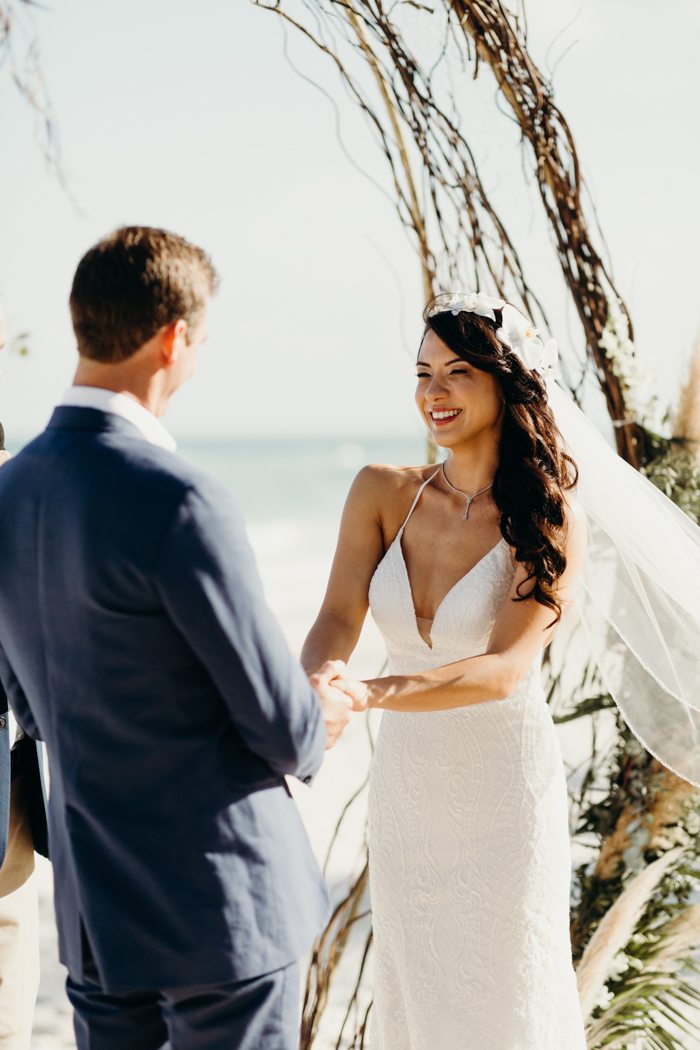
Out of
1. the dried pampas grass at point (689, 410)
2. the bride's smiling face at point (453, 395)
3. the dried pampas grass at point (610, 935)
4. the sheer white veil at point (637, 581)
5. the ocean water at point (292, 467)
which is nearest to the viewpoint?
the bride's smiling face at point (453, 395)

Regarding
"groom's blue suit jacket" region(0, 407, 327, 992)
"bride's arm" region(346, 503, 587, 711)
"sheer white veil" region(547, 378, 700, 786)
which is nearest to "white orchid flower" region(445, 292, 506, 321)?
"sheer white veil" region(547, 378, 700, 786)

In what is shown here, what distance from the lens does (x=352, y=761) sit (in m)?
7.33

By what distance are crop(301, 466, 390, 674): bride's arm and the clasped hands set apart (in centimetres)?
35

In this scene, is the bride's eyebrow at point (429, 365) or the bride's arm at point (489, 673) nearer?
the bride's arm at point (489, 673)

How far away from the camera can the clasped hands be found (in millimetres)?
1711

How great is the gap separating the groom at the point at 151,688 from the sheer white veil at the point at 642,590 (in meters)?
1.30

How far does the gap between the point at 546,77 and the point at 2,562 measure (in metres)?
2.22

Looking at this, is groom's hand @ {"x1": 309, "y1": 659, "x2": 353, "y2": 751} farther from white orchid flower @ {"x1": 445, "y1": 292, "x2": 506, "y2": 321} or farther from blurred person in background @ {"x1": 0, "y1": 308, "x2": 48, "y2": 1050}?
white orchid flower @ {"x1": 445, "y1": 292, "x2": 506, "y2": 321}

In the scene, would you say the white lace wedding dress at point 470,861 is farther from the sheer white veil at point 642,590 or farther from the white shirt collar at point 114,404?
the white shirt collar at point 114,404

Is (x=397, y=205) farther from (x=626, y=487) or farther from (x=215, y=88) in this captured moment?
(x=215, y=88)

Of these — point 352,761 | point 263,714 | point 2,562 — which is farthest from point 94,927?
point 352,761

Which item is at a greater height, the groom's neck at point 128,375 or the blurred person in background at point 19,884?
the groom's neck at point 128,375

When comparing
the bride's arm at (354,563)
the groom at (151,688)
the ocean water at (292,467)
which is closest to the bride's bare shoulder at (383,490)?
the bride's arm at (354,563)

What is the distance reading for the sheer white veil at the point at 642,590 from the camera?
2.38 metres
